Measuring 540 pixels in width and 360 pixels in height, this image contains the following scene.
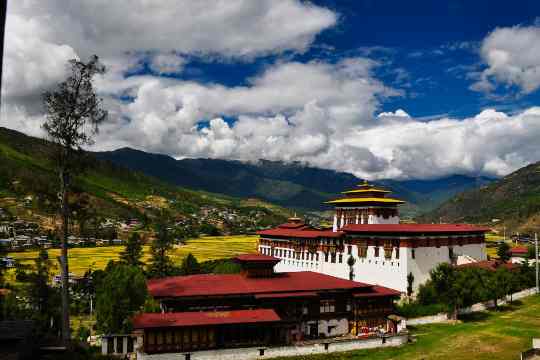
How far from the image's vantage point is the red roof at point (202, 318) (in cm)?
4350

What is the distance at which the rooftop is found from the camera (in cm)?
4972

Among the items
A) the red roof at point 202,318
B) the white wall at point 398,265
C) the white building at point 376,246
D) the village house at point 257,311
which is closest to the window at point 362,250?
the white building at point 376,246

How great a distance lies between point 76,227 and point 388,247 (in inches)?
1915

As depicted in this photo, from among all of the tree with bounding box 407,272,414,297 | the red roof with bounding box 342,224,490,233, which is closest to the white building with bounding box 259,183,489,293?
the red roof with bounding box 342,224,490,233

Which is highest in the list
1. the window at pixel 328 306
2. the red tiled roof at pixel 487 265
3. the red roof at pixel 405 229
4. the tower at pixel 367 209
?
the tower at pixel 367 209

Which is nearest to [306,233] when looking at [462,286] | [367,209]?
[367,209]

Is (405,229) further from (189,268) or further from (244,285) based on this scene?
(189,268)

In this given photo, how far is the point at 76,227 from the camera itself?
3688 centimetres

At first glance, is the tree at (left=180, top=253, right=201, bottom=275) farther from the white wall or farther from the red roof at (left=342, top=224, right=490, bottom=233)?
the red roof at (left=342, top=224, right=490, bottom=233)

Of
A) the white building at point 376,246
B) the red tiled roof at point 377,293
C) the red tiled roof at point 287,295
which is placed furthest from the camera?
the white building at point 376,246

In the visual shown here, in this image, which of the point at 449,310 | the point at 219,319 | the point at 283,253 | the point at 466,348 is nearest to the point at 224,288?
the point at 219,319

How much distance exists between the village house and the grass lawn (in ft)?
17.3

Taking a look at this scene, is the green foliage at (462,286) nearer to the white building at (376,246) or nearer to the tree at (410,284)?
the tree at (410,284)

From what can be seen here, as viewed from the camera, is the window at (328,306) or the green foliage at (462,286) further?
the green foliage at (462,286)
